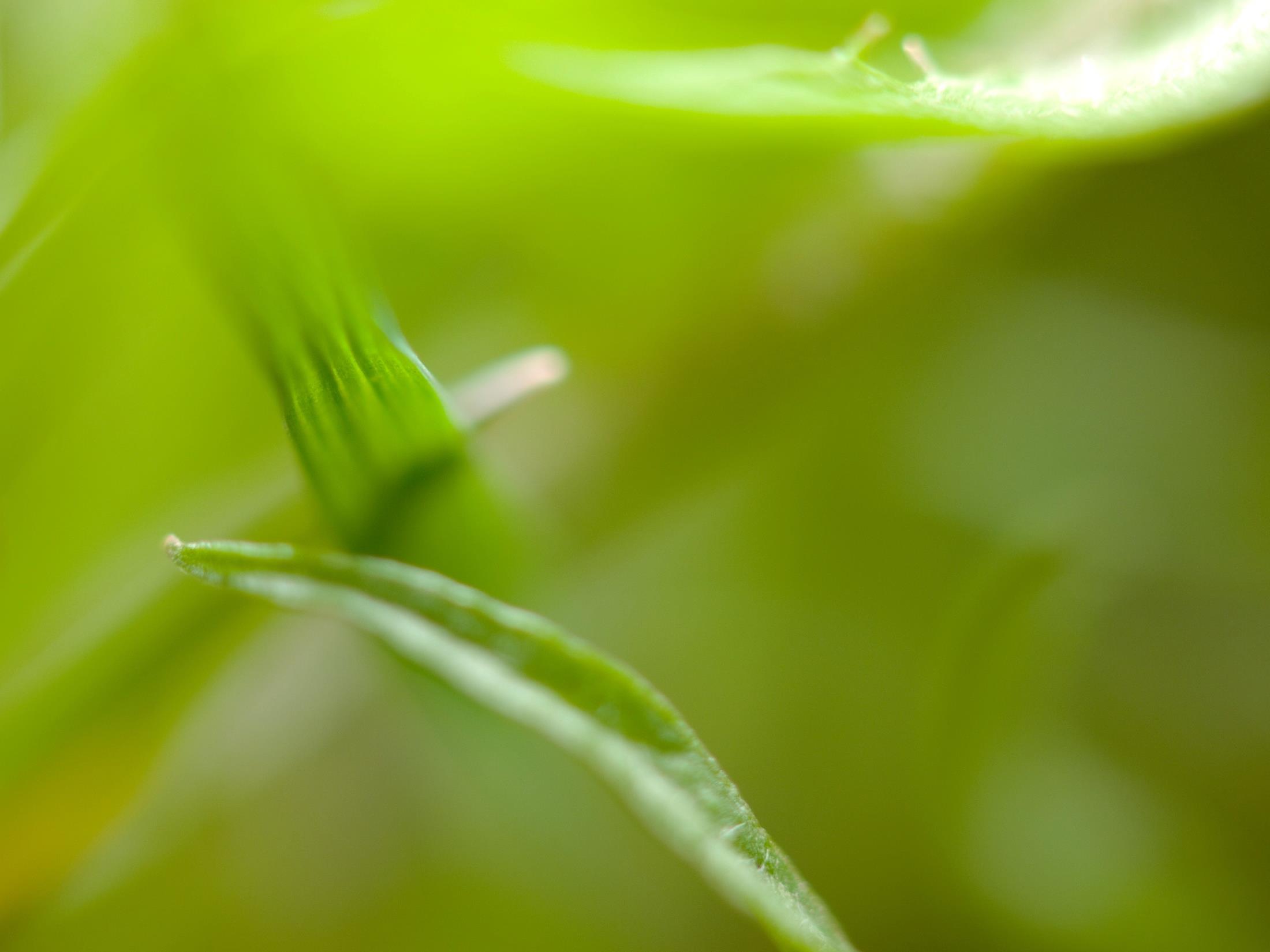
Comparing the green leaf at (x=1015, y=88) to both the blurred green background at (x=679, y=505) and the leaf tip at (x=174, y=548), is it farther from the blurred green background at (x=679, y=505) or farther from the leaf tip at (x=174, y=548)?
the leaf tip at (x=174, y=548)

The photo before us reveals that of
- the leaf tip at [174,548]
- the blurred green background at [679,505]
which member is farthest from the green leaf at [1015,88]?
the leaf tip at [174,548]

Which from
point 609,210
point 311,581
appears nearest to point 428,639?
point 311,581

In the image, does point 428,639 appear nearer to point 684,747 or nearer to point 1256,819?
point 684,747

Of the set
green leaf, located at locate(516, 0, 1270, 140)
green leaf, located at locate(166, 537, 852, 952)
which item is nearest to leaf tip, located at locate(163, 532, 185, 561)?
green leaf, located at locate(166, 537, 852, 952)

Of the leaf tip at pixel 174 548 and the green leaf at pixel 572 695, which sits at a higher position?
the leaf tip at pixel 174 548

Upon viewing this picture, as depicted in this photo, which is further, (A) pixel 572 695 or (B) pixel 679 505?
(B) pixel 679 505
